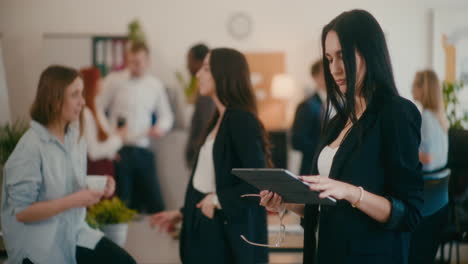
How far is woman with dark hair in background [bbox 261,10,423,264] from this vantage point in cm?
129

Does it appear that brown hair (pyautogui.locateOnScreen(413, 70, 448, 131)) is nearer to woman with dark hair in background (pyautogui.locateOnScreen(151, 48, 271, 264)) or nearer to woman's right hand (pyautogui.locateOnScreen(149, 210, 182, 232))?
woman with dark hair in background (pyautogui.locateOnScreen(151, 48, 271, 264))

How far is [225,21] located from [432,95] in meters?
3.55

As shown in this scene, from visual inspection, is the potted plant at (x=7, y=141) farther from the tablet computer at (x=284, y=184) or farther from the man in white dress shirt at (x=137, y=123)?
the man in white dress shirt at (x=137, y=123)

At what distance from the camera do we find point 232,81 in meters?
2.06

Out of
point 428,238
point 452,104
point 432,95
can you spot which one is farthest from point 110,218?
point 452,104

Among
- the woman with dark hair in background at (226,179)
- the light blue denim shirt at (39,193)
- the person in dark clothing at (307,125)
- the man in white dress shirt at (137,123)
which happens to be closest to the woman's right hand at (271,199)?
the woman with dark hair in background at (226,179)

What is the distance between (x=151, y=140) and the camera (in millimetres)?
4668

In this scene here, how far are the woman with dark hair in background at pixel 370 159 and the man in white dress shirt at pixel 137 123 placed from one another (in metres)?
3.01

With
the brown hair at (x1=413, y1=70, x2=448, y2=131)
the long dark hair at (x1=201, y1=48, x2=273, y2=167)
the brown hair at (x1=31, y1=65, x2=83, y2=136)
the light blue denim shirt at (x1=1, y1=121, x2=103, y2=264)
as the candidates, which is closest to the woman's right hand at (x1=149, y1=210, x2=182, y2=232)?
the light blue denim shirt at (x1=1, y1=121, x2=103, y2=264)

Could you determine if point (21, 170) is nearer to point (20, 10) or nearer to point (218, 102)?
point (218, 102)

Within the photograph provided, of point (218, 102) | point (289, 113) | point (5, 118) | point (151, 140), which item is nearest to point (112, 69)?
point (151, 140)

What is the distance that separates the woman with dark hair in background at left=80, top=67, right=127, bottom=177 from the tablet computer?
7.62 ft

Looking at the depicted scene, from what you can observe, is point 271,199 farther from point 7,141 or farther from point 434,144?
point 434,144

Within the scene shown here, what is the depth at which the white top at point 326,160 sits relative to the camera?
1450 mm
